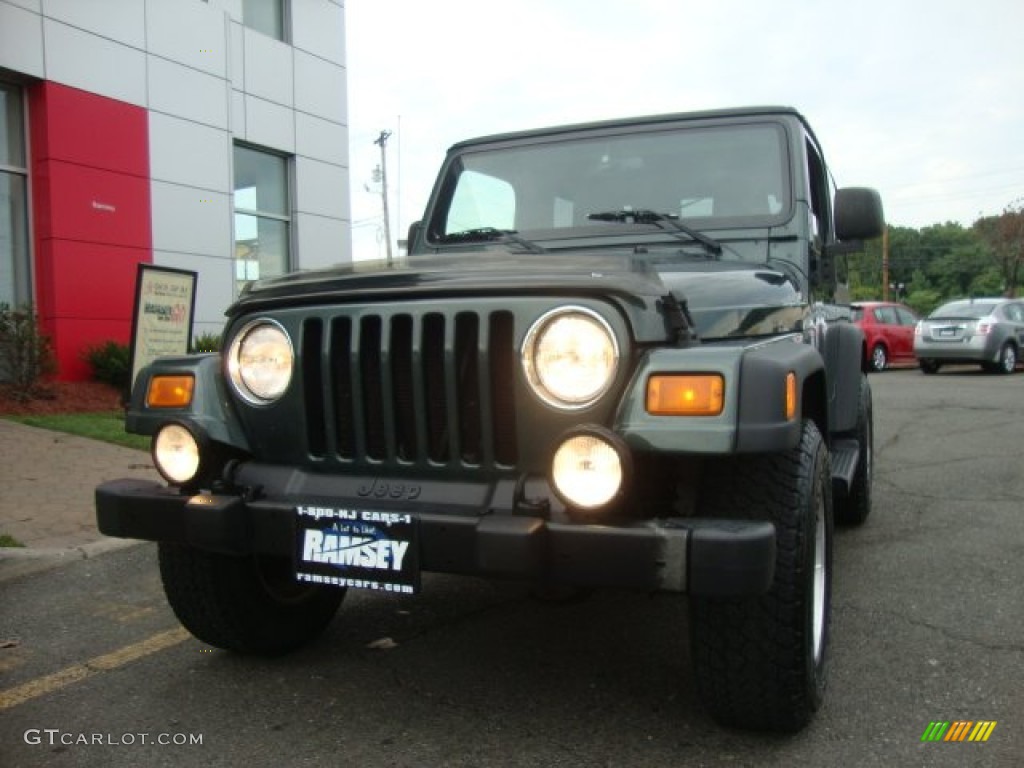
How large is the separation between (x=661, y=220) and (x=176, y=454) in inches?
77.6

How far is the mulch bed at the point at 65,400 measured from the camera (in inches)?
345

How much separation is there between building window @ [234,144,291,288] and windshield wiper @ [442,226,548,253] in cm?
909

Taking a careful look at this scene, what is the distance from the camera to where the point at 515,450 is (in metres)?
2.33

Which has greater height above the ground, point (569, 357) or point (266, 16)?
point (266, 16)

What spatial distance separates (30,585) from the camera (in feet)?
14.1

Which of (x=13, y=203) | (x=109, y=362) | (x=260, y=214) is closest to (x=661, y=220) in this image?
(x=109, y=362)

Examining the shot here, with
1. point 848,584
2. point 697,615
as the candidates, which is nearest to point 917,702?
point 697,615

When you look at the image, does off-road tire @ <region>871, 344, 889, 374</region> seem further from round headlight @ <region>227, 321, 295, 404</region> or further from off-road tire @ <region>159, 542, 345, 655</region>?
round headlight @ <region>227, 321, 295, 404</region>

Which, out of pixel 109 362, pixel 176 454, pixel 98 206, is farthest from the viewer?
pixel 98 206

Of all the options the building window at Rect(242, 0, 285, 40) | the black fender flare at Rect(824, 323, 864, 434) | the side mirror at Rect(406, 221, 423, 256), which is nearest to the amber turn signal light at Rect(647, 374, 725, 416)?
the black fender flare at Rect(824, 323, 864, 434)

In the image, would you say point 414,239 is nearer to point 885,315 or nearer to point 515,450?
point 515,450

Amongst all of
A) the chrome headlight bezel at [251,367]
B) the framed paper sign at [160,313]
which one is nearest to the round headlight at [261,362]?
the chrome headlight bezel at [251,367]

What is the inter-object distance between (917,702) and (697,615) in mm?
925

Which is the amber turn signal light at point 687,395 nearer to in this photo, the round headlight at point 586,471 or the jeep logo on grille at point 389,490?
the round headlight at point 586,471
